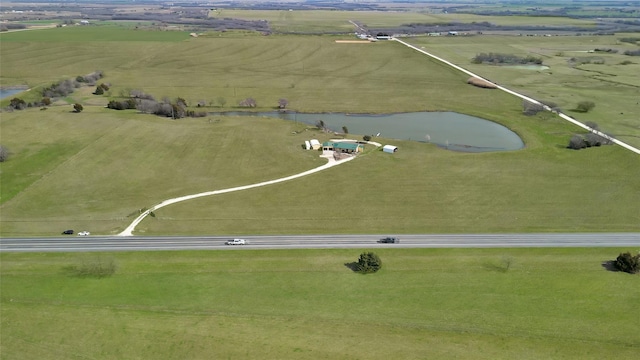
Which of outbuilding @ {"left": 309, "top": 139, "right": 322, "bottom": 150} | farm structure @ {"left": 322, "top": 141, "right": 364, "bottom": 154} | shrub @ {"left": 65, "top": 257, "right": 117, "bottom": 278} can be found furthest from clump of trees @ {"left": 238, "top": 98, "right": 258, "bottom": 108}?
shrub @ {"left": 65, "top": 257, "right": 117, "bottom": 278}

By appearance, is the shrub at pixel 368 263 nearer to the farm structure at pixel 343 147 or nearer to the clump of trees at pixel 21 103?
the farm structure at pixel 343 147

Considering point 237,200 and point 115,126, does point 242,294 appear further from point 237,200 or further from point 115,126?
point 115,126

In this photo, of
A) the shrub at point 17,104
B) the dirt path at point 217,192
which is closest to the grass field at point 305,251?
the dirt path at point 217,192

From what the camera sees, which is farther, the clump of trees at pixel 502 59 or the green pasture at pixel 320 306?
the clump of trees at pixel 502 59

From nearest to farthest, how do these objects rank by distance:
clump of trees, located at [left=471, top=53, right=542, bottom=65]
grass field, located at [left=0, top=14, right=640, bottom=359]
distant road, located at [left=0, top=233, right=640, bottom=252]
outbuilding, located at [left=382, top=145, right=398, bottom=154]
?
1. grass field, located at [left=0, top=14, right=640, bottom=359]
2. distant road, located at [left=0, top=233, right=640, bottom=252]
3. outbuilding, located at [left=382, top=145, right=398, bottom=154]
4. clump of trees, located at [left=471, top=53, right=542, bottom=65]

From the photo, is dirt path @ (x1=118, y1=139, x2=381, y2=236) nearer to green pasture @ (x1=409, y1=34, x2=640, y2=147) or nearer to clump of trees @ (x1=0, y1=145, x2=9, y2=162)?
clump of trees @ (x1=0, y1=145, x2=9, y2=162)

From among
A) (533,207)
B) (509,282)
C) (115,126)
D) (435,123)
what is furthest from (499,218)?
(115,126)

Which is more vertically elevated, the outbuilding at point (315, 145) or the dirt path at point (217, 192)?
the outbuilding at point (315, 145)
